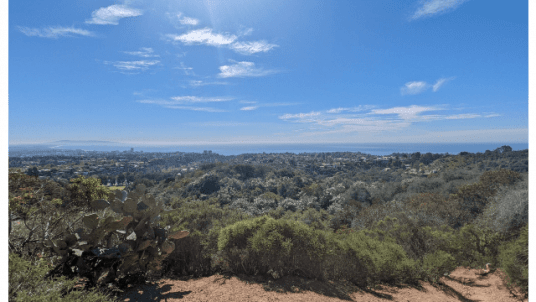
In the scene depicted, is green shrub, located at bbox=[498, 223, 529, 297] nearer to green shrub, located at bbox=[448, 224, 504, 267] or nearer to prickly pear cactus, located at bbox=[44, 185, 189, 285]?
green shrub, located at bbox=[448, 224, 504, 267]

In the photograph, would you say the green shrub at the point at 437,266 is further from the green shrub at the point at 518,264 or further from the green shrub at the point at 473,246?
the green shrub at the point at 473,246

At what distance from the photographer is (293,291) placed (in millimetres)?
3846

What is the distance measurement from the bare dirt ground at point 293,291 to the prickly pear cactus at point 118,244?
1.41 feet

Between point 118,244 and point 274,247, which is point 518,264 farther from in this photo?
point 118,244

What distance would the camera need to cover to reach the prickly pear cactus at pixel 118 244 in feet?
10.8

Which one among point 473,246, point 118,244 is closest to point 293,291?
point 118,244

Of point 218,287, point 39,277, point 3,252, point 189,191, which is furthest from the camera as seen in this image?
point 189,191

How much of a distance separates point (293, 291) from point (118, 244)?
9.26 feet

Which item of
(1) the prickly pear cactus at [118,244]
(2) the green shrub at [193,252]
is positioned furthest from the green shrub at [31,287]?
(2) the green shrub at [193,252]

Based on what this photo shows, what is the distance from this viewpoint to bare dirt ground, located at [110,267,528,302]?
3518 mm

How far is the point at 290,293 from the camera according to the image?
12.4ft

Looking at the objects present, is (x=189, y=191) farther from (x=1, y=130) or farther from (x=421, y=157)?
(x=421, y=157)

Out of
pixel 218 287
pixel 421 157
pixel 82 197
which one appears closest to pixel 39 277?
pixel 218 287

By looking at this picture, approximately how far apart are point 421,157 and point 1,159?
6327 cm
